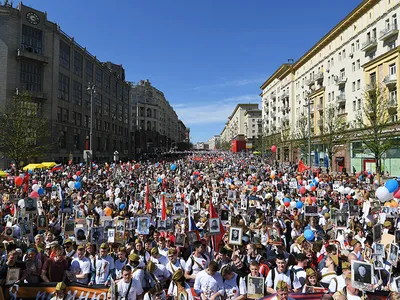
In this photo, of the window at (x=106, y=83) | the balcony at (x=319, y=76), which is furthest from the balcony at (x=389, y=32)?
the window at (x=106, y=83)

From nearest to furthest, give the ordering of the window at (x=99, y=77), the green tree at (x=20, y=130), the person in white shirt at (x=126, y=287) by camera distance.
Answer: the person in white shirt at (x=126, y=287), the green tree at (x=20, y=130), the window at (x=99, y=77)

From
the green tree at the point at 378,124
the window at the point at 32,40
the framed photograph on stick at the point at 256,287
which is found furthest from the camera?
the window at the point at 32,40

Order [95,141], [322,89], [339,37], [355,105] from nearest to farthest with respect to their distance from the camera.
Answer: [355,105] → [339,37] → [322,89] → [95,141]

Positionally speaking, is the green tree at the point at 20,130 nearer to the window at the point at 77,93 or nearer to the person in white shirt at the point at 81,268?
the window at the point at 77,93

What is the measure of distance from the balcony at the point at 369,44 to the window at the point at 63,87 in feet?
136

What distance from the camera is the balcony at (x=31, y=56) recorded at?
130 feet

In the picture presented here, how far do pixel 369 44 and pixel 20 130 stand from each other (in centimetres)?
3900

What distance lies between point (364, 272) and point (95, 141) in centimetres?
5990

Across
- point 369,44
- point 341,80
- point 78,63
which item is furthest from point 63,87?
point 369,44

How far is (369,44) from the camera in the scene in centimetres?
3459

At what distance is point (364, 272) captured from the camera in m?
4.88

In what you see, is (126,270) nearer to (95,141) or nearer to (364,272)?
(364,272)

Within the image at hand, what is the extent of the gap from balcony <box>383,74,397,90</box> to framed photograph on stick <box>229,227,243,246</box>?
31403 millimetres

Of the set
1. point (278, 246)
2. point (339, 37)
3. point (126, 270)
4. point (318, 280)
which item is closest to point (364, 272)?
point (318, 280)
